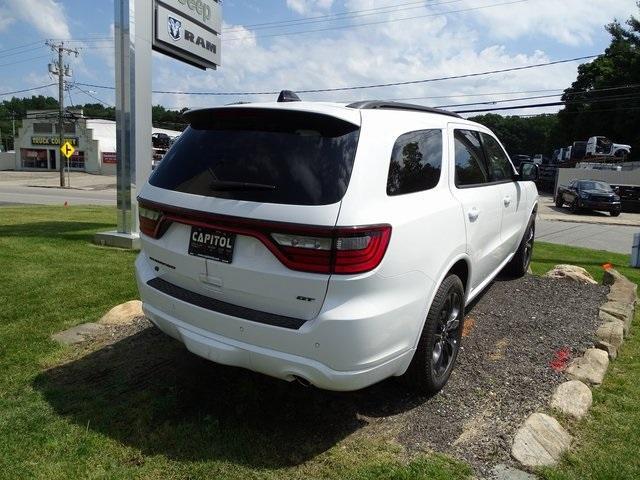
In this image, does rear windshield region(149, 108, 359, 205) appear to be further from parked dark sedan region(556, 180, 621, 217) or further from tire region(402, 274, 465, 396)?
parked dark sedan region(556, 180, 621, 217)

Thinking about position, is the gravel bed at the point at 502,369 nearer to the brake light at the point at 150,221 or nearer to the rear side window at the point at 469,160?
the rear side window at the point at 469,160

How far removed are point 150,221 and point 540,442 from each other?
2.57m

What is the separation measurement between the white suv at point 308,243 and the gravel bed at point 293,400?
28 cm

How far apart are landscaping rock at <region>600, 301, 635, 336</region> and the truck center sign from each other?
8.09m

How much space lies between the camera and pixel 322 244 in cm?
251

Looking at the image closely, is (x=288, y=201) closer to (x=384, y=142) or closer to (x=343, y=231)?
(x=343, y=231)

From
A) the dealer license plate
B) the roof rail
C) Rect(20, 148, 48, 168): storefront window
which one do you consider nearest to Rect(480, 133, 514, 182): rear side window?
the roof rail

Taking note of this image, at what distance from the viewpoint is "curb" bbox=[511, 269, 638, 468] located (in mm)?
2795

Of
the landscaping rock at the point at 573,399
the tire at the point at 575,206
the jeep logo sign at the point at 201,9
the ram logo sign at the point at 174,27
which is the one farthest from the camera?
the tire at the point at 575,206

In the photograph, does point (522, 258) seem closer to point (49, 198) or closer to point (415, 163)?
point (415, 163)

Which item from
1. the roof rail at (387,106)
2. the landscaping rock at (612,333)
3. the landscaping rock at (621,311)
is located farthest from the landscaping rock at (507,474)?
the landscaping rock at (621,311)

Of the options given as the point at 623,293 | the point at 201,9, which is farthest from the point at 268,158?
the point at 201,9

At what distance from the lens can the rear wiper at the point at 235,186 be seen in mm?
2707

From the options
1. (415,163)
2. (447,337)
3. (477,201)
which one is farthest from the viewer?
(477,201)
